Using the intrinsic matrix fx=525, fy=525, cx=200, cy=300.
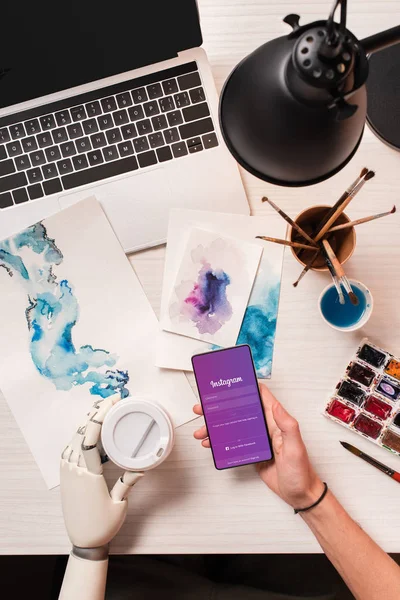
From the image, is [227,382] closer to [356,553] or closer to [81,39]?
[356,553]

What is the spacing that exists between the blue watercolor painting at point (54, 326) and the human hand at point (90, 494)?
0.20 ft

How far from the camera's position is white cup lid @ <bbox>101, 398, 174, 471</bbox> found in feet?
2.52

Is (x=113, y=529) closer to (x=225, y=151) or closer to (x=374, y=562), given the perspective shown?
(x=374, y=562)

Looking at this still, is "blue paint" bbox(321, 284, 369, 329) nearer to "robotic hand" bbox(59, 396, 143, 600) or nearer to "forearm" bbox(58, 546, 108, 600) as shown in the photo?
"robotic hand" bbox(59, 396, 143, 600)

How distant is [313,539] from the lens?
80 centimetres

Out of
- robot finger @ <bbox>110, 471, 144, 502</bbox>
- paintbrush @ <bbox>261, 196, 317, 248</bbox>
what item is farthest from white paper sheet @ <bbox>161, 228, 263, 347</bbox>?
robot finger @ <bbox>110, 471, 144, 502</bbox>

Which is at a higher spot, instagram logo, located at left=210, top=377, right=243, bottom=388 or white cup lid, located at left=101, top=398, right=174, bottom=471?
instagram logo, located at left=210, top=377, right=243, bottom=388

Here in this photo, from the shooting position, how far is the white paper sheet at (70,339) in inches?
32.5

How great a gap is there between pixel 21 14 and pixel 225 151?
336mm

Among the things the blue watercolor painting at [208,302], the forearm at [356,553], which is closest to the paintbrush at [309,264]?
the blue watercolor painting at [208,302]

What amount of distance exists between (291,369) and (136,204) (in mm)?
349

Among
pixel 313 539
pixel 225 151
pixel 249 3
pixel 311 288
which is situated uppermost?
pixel 249 3

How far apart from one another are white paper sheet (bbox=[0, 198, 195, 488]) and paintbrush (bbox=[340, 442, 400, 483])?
25 cm

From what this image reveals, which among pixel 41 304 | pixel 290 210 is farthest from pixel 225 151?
pixel 41 304
